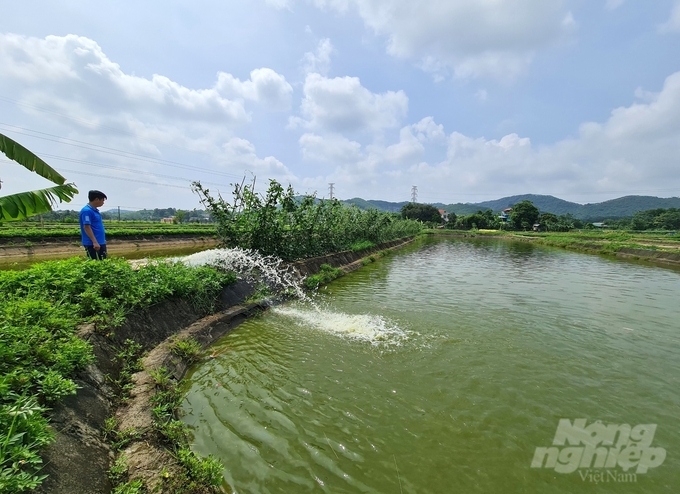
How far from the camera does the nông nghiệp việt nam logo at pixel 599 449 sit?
3535 millimetres

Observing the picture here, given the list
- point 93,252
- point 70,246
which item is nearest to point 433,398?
point 93,252

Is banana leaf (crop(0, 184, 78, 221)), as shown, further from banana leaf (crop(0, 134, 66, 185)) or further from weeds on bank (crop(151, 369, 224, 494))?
weeds on bank (crop(151, 369, 224, 494))

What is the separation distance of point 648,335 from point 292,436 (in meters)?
8.93

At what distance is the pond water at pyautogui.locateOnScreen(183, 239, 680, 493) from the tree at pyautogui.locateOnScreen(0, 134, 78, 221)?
11.8 ft

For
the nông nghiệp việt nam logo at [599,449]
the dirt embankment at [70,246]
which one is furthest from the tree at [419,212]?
the nông nghiệp việt nam logo at [599,449]

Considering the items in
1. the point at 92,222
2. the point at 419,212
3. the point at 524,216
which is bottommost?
the point at 92,222

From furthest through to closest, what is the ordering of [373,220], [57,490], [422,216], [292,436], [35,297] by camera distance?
[422,216]
[373,220]
[35,297]
[292,436]
[57,490]

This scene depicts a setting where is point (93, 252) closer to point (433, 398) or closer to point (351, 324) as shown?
point (351, 324)

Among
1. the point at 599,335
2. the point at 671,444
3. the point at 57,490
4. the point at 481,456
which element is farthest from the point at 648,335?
the point at 57,490

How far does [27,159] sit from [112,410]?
4.49 meters

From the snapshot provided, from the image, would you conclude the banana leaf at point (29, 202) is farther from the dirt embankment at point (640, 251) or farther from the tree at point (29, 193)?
the dirt embankment at point (640, 251)

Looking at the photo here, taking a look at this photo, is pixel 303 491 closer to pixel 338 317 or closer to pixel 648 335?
pixel 338 317

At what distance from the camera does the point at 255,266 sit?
1102 centimetres

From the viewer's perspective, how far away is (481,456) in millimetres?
3627
